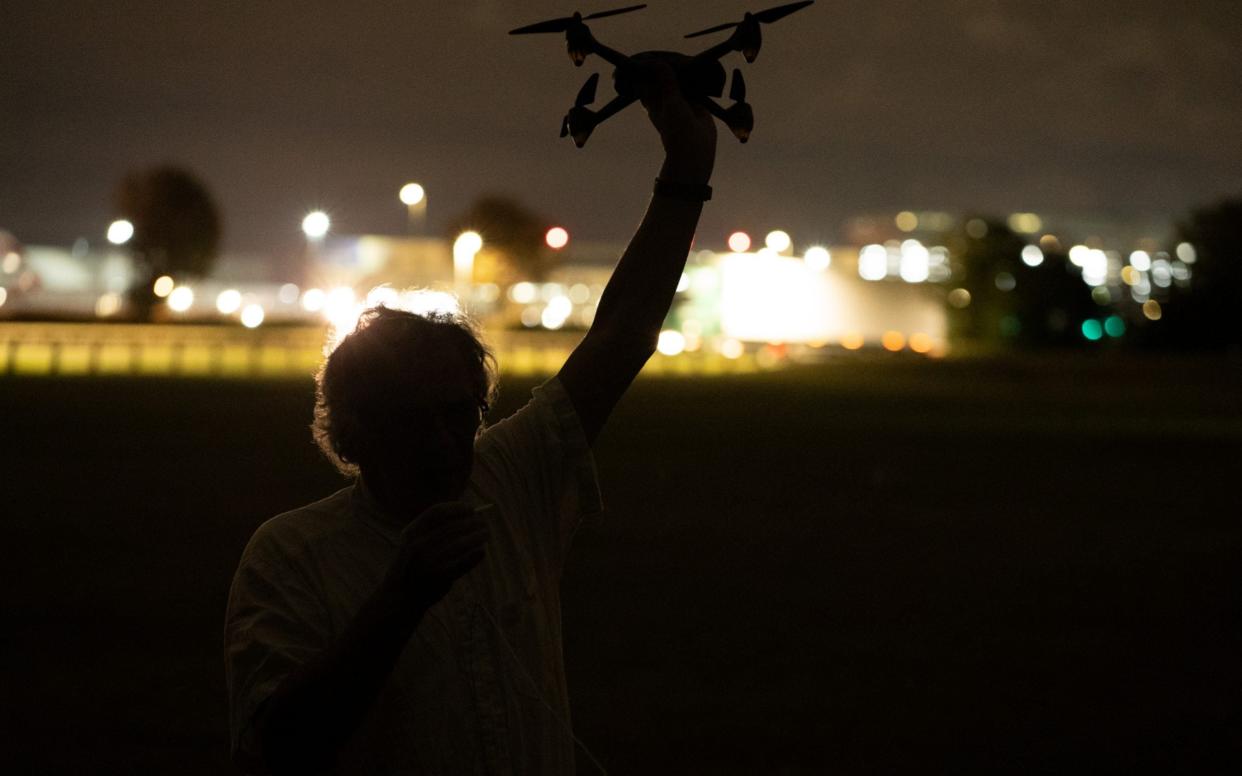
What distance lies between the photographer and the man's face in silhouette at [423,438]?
8.13 feet

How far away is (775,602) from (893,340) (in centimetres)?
11266

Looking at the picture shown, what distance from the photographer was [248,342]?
65.4 meters

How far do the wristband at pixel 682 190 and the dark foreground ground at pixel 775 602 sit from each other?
4410 millimetres

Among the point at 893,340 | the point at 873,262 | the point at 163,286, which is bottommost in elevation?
the point at 893,340

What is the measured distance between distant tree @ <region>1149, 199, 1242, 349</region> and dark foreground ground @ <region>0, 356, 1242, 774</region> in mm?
77877

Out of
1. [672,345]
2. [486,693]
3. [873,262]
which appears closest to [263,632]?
[486,693]

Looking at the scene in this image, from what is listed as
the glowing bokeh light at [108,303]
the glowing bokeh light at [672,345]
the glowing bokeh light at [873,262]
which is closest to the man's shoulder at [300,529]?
the glowing bokeh light at [672,345]

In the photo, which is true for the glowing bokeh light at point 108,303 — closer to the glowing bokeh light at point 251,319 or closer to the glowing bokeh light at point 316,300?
the glowing bokeh light at point 251,319

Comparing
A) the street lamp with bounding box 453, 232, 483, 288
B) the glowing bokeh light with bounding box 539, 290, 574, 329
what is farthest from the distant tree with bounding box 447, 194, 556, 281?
the street lamp with bounding box 453, 232, 483, 288

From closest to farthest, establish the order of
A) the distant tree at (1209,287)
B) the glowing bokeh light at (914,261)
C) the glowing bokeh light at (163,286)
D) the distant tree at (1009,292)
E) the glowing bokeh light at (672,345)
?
1. the glowing bokeh light at (672,345)
2. the distant tree at (1209,287)
3. the distant tree at (1009,292)
4. the glowing bokeh light at (163,286)
5. the glowing bokeh light at (914,261)

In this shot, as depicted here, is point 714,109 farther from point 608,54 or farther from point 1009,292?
point 1009,292

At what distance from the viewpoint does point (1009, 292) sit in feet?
366

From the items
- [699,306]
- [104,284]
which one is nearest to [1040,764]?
[699,306]

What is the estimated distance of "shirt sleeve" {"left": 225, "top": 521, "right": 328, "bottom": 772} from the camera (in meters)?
2.41
